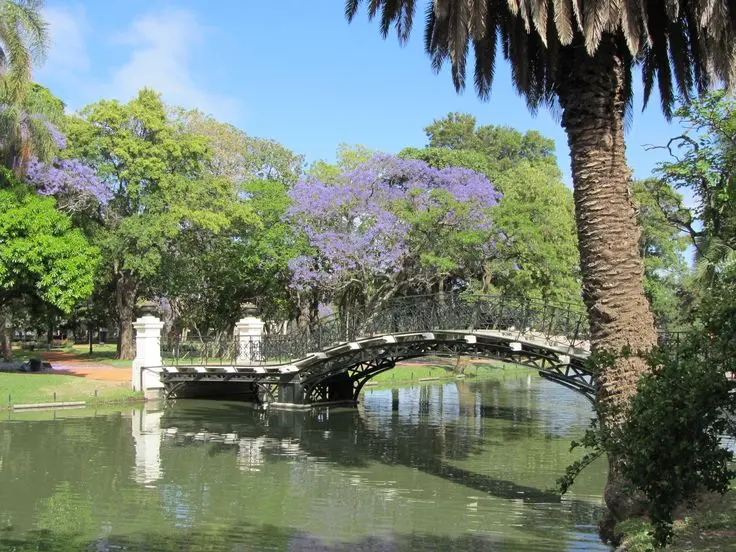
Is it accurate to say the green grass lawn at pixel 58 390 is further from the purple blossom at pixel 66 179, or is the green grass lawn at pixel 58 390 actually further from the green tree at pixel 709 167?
the green tree at pixel 709 167

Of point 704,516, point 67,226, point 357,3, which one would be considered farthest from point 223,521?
point 67,226

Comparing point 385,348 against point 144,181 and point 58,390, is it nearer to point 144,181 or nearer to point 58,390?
point 58,390

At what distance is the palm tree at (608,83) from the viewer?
1155cm

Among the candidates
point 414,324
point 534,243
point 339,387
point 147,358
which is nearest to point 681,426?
point 414,324

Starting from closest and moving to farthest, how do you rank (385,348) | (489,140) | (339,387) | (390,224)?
(385,348) < (339,387) < (390,224) < (489,140)

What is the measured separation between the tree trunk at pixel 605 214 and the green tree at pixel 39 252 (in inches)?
998

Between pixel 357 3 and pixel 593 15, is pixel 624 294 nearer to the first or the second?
pixel 593 15

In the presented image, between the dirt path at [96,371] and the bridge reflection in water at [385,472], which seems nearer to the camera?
the bridge reflection in water at [385,472]

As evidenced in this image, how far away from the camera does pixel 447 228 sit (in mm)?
38031

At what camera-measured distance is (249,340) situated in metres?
32.3

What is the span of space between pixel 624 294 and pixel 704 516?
359cm

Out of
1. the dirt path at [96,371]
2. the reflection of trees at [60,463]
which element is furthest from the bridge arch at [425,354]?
the dirt path at [96,371]

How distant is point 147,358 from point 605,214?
79.2ft

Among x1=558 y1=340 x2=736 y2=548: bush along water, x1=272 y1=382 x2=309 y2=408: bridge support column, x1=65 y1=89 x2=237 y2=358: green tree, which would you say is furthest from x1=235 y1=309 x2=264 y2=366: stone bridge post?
x1=558 y1=340 x2=736 y2=548: bush along water
